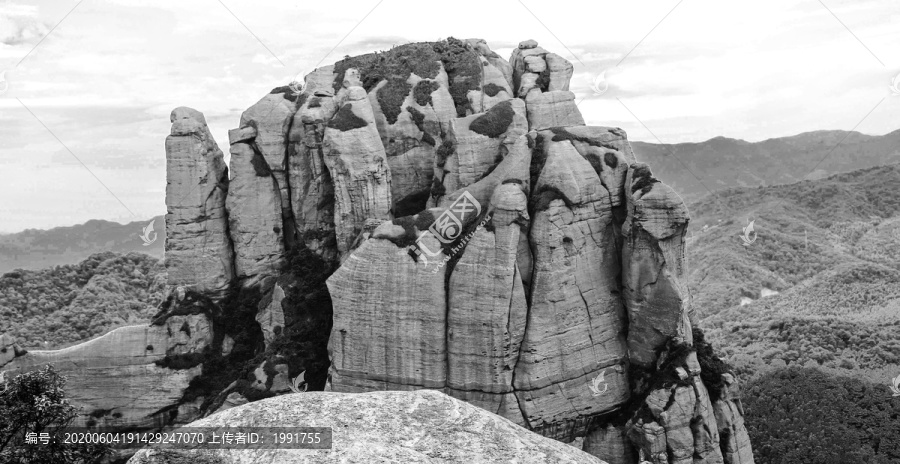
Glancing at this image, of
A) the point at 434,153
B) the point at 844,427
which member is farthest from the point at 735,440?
the point at 434,153

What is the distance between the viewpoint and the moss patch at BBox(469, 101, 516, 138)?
38938mm

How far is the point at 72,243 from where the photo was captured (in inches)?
3300

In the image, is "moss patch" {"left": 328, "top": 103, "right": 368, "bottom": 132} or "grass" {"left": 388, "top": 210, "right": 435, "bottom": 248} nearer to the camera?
"grass" {"left": 388, "top": 210, "right": 435, "bottom": 248}

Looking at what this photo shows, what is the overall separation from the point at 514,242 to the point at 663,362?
8.93 metres

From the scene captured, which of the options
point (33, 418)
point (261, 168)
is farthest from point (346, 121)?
point (33, 418)

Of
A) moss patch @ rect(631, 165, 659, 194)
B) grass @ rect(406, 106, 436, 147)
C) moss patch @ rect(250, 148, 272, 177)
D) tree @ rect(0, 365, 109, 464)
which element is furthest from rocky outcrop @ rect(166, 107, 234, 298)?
moss patch @ rect(631, 165, 659, 194)

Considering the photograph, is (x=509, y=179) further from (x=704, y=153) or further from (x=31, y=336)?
(x=704, y=153)

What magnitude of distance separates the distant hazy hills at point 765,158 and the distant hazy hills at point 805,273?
16.1m

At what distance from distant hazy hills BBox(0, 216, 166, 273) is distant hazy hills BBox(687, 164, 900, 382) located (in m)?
60.5

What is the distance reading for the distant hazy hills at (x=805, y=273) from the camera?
56156 millimetres

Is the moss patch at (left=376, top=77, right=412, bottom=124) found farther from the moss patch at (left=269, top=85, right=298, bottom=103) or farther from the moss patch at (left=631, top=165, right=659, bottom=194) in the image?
the moss patch at (left=631, top=165, right=659, bottom=194)

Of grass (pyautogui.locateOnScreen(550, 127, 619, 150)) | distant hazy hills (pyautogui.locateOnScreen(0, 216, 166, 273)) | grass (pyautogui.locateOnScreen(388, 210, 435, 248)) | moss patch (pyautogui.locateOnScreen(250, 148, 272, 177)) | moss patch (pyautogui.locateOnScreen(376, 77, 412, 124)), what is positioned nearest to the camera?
grass (pyautogui.locateOnScreen(388, 210, 435, 248))

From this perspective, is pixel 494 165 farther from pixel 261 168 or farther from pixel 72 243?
pixel 72 243

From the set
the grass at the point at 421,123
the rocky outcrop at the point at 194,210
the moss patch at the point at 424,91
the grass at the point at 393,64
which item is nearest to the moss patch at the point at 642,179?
the grass at the point at 421,123
